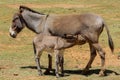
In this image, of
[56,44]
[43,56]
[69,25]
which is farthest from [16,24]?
[43,56]

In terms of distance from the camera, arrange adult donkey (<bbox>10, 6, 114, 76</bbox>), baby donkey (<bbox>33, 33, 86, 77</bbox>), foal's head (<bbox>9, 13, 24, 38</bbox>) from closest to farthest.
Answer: baby donkey (<bbox>33, 33, 86, 77</bbox>), adult donkey (<bbox>10, 6, 114, 76</bbox>), foal's head (<bbox>9, 13, 24, 38</bbox>)

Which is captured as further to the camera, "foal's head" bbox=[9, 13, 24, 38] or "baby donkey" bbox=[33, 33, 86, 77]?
"foal's head" bbox=[9, 13, 24, 38]

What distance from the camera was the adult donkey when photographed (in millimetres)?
12008

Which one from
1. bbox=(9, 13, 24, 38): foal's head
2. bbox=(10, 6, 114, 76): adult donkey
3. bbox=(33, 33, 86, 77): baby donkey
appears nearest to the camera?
bbox=(33, 33, 86, 77): baby donkey

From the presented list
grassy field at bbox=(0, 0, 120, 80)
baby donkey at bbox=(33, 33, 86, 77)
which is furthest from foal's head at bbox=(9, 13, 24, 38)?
baby donkey at bbox=(33, 33, 86, 77)

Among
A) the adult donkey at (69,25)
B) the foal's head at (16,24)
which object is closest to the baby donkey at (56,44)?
the adult donkey at (69,25)

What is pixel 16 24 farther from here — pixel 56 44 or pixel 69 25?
pixel 56 44

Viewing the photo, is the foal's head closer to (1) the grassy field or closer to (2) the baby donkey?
(1) the grassy field

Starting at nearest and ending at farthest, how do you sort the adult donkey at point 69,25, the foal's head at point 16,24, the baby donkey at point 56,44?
the baby donkey at point 56,44 → the adult donkey at point 69,25 → the foal's head at point 16,24

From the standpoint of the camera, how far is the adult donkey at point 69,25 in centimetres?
1201

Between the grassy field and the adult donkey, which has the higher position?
the adult donkey

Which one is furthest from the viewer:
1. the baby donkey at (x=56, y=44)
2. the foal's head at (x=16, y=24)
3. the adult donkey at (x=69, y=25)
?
the foal's head at (x=16, y=24)

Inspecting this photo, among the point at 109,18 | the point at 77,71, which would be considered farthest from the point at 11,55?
the point at 109,18

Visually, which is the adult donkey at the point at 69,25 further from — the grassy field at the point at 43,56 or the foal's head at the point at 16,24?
the grassy field at the point at 43,56
